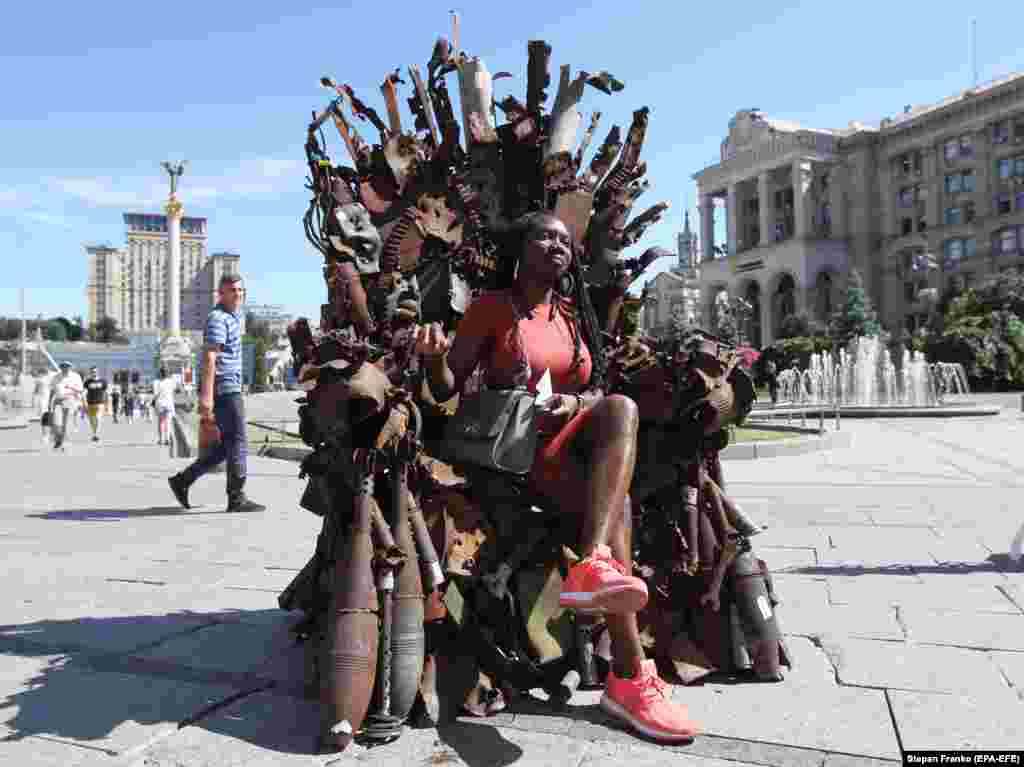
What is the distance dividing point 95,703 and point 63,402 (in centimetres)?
1514

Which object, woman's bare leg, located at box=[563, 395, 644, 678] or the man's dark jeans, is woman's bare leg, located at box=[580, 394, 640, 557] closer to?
woman's bare leg, located at box=[563, 395, 644, 678]

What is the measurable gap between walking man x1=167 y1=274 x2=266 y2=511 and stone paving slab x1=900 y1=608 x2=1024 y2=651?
18.3ft

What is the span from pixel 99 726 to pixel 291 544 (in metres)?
3.33

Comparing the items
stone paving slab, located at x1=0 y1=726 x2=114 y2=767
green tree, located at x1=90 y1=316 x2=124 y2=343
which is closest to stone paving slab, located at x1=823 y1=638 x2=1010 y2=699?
stone paving slab, located at x1=0 y1=726 x2=114 y2=767

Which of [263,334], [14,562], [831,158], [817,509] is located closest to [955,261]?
[831,158]

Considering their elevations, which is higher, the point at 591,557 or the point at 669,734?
the point at 591,557

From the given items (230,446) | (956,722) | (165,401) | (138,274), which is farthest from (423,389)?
(138,274)

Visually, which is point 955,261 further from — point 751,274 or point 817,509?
point 817,509

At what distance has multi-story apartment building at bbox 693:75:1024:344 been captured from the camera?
→ 6431cm

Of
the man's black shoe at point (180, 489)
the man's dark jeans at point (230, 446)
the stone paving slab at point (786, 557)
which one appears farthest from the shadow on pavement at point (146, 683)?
the man's black shoe at point (180, 489)

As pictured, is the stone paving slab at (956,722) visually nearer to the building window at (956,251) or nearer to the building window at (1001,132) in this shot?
the building window at (956,251)

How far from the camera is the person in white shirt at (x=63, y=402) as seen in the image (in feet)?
52.4

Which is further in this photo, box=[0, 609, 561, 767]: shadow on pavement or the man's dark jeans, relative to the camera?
the man's dark jeans

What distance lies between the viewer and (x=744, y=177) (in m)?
84.0
